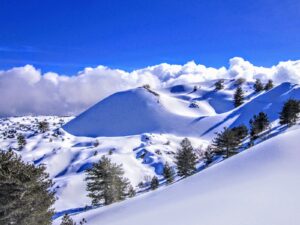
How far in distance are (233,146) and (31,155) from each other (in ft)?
161

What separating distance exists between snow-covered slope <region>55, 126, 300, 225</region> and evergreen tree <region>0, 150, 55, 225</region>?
3.19 m

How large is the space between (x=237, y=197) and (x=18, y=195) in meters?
11.2

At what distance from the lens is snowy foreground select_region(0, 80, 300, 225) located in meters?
12.0

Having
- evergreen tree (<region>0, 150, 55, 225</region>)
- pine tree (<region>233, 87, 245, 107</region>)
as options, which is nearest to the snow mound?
pine tree (<region>233, 87, 245, 107</region>)

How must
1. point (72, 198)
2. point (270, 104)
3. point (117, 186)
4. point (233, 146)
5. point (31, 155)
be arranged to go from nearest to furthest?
point (117, 186)
point (233, 146)
point (72, 198)
point (31, 155)
point (270, 104)

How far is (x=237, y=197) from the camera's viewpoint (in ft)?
41.4

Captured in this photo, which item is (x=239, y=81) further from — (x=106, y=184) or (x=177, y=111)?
(x=106, y=184)

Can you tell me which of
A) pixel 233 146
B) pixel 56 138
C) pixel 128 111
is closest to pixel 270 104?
pixel 128 111

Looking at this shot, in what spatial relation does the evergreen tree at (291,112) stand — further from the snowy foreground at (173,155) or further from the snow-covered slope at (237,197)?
the snow-covered slope at (237,197)

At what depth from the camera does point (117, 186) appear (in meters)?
33.9

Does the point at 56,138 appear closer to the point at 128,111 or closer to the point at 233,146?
the point at 128,111

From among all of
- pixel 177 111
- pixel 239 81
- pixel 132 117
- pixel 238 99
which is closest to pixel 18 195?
pixel 132 117

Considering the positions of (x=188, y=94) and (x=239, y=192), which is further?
(x=188, y=94)

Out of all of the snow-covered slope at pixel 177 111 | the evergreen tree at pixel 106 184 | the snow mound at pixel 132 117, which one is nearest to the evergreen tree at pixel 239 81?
the snow-covered slope at pixel 177 111
